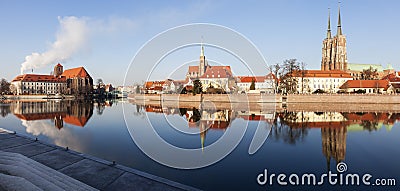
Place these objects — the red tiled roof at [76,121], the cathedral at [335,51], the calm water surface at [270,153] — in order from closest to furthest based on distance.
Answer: the calm water surface at [270,153], the red tiled roof at [76,121], the cathedral at [335,51]

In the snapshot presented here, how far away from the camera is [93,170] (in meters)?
7.66

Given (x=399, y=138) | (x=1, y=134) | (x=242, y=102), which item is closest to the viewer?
(x=1, y=134)

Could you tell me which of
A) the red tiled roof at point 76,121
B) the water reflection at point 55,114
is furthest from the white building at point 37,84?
the red tiled roof at point 76,121

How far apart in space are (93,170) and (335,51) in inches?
3340

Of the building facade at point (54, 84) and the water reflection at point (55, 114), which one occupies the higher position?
the building facade at point (54, 84)

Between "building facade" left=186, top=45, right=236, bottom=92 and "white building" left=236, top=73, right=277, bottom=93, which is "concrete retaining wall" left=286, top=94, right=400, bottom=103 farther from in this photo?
"building facade" left=186, top=45, right=236, bottom=92

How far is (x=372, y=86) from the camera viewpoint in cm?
5469

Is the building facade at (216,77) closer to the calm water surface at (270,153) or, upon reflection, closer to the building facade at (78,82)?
the building facade at (78,82)

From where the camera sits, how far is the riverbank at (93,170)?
6.48 meters

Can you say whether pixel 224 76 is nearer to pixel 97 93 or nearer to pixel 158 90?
pixel 158 90

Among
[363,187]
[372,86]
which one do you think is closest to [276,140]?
[363,187]

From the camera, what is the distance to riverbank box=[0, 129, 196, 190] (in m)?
6.48

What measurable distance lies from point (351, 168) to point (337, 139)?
601cm

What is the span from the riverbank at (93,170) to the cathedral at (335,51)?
82399 millimetres
